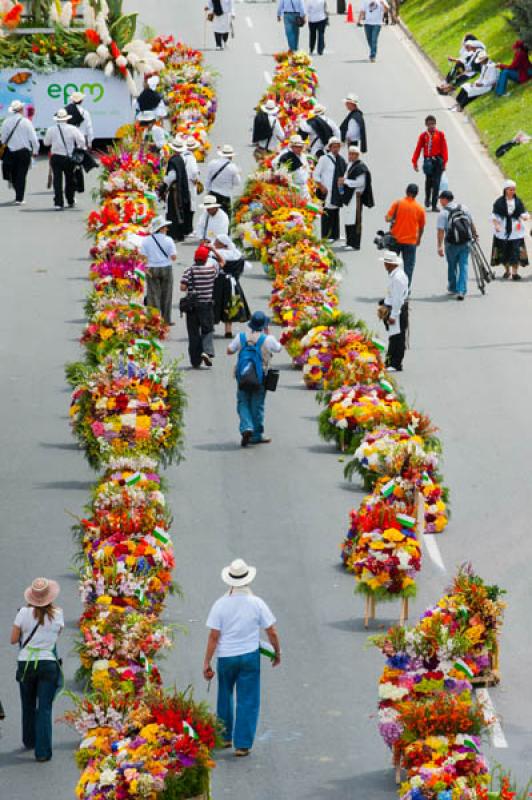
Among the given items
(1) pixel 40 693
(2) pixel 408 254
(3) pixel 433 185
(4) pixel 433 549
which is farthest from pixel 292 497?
(3) pixel 433 185

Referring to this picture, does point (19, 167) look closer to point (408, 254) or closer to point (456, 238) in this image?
point (408, 254)

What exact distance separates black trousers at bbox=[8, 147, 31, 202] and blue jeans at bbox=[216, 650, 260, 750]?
20.7 m

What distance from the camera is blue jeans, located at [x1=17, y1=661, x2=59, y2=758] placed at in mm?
14773

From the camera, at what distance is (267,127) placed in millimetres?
36562

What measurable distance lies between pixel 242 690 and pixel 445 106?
29.2 m

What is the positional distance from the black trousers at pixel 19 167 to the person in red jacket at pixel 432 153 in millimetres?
6683

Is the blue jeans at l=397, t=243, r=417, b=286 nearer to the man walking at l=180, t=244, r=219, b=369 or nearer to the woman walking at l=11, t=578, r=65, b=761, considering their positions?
the man walking at l=180, t=244, r=219, b=369

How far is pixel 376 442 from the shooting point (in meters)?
20.0

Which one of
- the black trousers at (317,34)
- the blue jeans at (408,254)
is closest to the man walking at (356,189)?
the blue jeans at (408,254)

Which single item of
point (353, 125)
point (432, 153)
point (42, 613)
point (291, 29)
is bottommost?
point (42, 613)

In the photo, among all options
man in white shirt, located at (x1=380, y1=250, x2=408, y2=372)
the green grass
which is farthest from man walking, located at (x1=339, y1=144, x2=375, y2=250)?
man in white shirt, located at (x1=380, y1=250, x2=408, y2=372)

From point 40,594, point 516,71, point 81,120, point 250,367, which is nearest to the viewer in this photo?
point 40,594

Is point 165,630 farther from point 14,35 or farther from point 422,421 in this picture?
point 14,35

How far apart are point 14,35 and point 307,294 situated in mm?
12750
